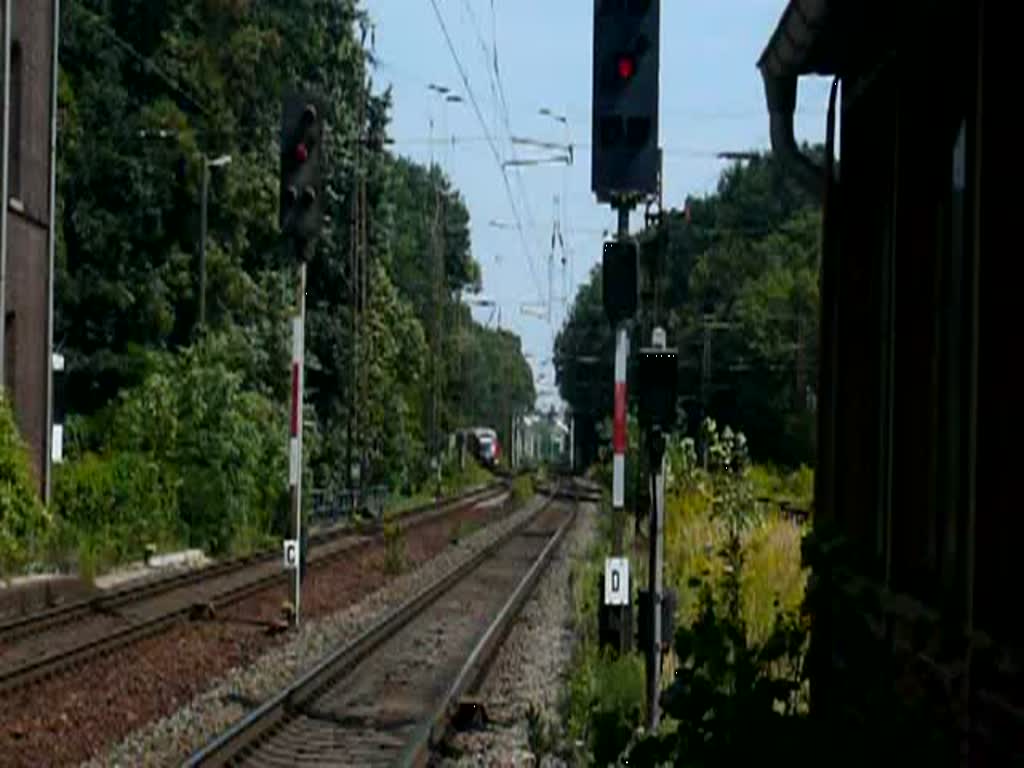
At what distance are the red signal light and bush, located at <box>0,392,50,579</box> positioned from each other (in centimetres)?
1517

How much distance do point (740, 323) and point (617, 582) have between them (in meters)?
64.6

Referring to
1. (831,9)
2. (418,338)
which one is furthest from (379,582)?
(418,338)

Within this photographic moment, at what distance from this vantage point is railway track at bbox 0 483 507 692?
65.0 feet

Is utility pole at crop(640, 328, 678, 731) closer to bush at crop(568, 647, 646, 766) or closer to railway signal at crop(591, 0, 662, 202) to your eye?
bush at crop(568, 647, 646, 766)

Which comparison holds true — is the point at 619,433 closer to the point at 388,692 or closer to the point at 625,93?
the point at 388,692

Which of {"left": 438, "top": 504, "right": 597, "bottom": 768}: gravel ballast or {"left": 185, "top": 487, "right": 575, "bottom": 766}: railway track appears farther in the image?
{"left": 438, "top": 504, "right": 597, "bottom": 768}: gravel ballast

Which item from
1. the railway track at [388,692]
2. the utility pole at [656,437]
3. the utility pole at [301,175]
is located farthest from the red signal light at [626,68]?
the utility pole at [301,175]

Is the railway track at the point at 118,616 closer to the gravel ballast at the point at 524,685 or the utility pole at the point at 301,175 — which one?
the gravel ballast at the point at 524,685

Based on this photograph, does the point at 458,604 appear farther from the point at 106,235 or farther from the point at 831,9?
the point at 106,235

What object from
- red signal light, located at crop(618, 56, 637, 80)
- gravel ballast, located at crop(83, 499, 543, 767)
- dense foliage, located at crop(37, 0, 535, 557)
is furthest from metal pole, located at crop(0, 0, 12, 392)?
red signal light, located at crop(618, 56, 637, 80)

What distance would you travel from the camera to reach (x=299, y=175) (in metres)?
23.2

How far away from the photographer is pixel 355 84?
227 ft

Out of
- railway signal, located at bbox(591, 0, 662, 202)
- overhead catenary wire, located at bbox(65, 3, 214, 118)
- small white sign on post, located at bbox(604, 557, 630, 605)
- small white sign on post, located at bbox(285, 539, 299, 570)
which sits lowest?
small white sign on post, located at bbox(285, 539, 299, 570)

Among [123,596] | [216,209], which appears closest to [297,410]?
[123,596]
